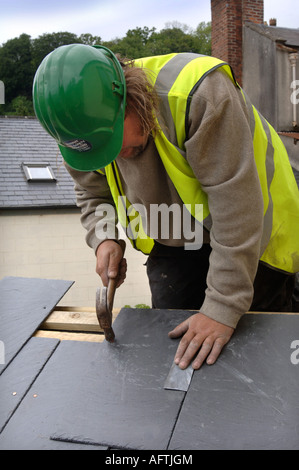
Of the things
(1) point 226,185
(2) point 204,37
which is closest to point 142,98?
(1) point 226,185

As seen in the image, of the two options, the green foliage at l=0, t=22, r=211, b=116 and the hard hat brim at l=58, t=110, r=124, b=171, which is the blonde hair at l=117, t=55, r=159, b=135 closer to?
the hard hat brim at l=58, t=110, r=124, b=171

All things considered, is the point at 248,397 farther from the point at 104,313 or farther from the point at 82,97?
the point at 82,97

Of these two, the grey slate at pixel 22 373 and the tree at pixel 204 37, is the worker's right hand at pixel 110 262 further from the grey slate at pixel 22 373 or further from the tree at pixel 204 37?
the tree at pixel 204 37

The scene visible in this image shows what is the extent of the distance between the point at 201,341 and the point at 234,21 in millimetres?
11851

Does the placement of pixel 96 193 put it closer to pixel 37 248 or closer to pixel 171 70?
pixel 171 70

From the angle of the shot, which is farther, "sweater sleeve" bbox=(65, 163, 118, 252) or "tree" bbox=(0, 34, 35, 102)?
"tree" bbox=(0, 34, 35, 102)

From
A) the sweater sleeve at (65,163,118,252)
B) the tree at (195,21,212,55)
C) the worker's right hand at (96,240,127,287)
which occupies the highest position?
the tree at (195,21,212,55)

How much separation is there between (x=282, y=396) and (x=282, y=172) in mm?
1100

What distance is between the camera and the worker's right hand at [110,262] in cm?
226


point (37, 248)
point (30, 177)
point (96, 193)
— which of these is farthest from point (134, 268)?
point (96, 193)

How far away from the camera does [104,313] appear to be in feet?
6.09

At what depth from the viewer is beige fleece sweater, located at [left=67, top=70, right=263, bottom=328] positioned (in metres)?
1.68

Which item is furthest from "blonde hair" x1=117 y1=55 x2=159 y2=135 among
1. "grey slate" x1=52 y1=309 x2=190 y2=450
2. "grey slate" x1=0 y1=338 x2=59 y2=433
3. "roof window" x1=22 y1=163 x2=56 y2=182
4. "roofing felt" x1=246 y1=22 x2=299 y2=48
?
"roof window" x1=22 y1=163 x2=56 y2=182

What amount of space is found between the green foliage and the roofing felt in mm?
11496
